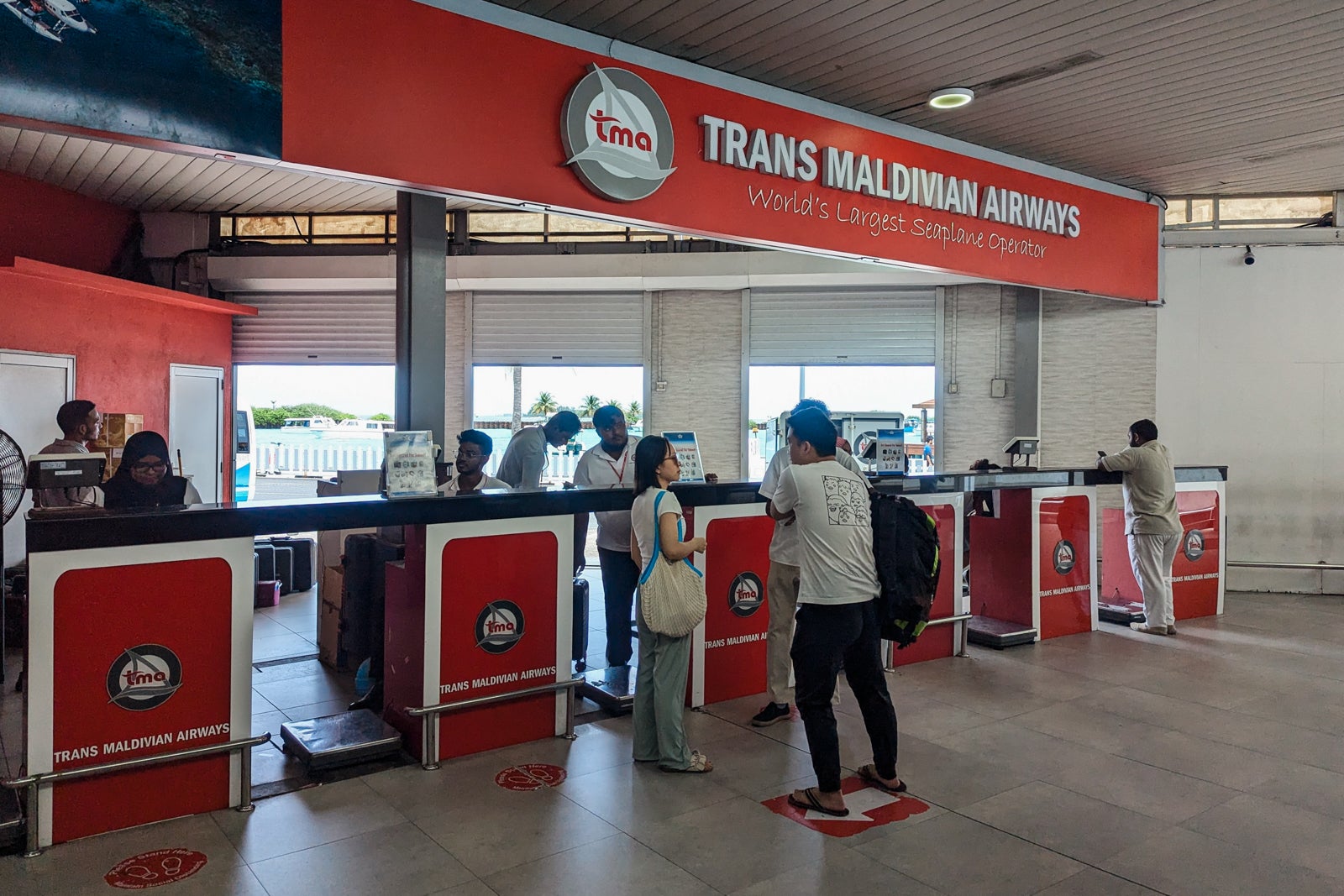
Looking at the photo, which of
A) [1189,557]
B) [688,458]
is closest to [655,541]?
[688,458]

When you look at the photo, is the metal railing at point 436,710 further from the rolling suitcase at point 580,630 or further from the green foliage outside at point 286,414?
the green foliage outside at point 286,414

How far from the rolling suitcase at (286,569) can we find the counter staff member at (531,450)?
3001 mm

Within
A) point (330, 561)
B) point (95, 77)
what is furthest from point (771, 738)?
point (95, 77)

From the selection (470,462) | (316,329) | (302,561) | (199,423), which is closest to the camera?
(470,462)

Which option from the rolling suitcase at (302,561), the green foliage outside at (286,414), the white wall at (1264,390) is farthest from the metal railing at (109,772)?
the white wall at (1264,390)

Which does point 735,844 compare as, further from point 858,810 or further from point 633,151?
point 633,151

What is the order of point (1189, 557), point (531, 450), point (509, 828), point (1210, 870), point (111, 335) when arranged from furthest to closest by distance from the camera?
point (111, 335), point (1189, 557), point (531, 450), point (509, 828), point (1210, 870)

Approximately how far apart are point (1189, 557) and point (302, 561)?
7902 mm

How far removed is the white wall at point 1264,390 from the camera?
8641mm

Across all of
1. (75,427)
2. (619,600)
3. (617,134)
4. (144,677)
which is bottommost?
(619,600)

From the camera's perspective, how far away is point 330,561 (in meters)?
6.06

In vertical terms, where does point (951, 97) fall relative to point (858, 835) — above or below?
above

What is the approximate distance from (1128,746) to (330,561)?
4.90 metres

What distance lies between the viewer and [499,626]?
4.29m
